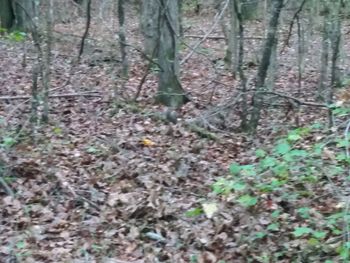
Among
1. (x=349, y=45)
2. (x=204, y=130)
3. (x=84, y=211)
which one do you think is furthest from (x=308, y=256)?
(x=349, y=45)

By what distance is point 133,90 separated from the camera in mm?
11773

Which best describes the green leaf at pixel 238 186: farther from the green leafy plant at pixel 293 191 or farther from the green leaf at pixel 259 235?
the green leaf at pixel 259 235

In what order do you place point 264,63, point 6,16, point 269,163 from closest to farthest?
1. point 269,163
2. point 264,63
3. point 6,16

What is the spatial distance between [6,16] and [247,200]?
46.4 feet

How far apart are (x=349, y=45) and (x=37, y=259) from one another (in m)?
16.4

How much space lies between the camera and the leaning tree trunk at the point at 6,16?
17891 mm

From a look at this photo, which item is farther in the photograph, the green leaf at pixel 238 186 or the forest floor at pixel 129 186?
the forest floor at pixel 129 186

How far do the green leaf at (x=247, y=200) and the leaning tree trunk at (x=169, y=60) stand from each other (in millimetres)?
4889

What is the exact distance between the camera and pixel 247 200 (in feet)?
19.2

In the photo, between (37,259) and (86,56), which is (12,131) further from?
(86,56)

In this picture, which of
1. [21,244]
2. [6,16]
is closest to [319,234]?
[21,244]

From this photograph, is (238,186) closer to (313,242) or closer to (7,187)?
(313,242)

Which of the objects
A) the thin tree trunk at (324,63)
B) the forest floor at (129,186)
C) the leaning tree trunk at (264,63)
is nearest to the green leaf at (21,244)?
the forest floor at (129,186)

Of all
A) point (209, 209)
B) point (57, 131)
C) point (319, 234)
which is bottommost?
point (319, 234)
